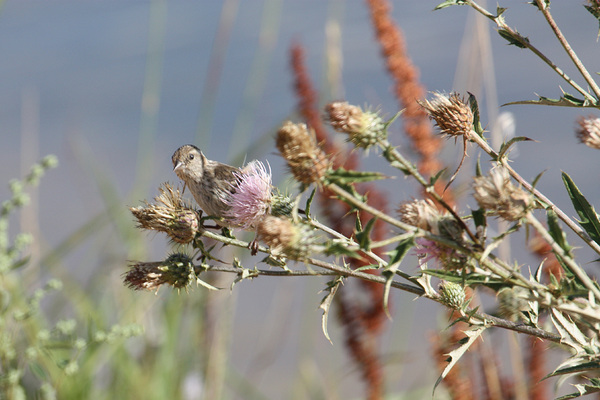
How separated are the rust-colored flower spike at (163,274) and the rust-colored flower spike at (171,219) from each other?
0.05 m

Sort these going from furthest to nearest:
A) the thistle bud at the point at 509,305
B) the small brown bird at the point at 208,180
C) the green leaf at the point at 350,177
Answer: the small brown bird at the point at 208,180, the thistle bud at the point at 509,305, the green leaf at the point at 350,177

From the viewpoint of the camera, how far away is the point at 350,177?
1.03 metres

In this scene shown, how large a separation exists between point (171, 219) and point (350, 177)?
62 centimetres

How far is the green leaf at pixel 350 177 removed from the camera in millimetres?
1023

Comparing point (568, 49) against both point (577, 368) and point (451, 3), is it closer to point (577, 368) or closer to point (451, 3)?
point (451, 3)

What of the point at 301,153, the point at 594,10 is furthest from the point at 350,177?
the point at 594,10

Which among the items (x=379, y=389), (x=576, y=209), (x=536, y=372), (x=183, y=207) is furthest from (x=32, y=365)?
(x=536, y=372)

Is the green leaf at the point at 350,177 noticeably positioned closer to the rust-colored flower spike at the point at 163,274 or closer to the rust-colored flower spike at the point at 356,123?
the rust-colored flower spike at the point at 356,123

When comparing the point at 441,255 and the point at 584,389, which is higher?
the point at 441,255

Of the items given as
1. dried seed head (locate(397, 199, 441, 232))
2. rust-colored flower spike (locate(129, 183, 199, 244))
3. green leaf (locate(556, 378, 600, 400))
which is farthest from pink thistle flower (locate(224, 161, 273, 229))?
green leaf (locate(556, 378, 600, 400))

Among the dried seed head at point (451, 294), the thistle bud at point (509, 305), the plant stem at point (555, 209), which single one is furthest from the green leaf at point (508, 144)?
the thistle bud at point (509, 305)

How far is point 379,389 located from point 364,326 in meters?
0.31

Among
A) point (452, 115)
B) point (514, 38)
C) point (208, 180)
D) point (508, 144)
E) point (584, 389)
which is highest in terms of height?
point (208, 180)

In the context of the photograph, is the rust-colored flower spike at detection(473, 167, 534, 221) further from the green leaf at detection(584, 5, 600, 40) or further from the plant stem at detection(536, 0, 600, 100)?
the green leaf at detection(584, 5, 600, 40)
